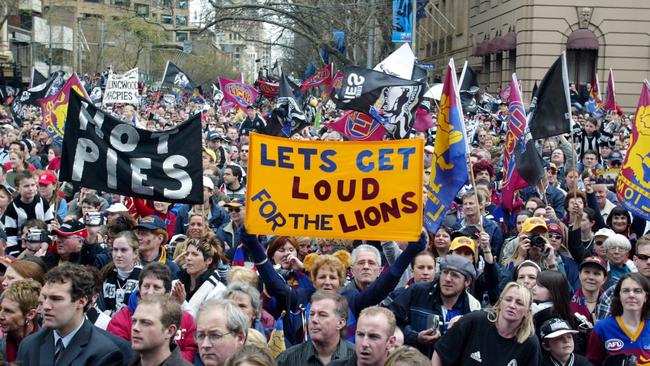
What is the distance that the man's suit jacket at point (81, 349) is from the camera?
5.62 m

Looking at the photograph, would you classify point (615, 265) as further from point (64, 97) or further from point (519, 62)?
point (519, 62)

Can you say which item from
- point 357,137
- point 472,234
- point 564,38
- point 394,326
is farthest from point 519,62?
point 394,326

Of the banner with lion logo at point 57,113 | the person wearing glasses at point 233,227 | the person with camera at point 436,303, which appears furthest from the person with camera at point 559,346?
the banner with lion logo at point 57,113

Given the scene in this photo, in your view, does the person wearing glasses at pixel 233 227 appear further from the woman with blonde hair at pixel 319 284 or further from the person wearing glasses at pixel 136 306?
the person wearing glasses at pixel 136 306

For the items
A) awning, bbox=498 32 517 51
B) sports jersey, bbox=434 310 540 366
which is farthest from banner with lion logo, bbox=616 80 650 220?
awning, bbox=498 32 517 51

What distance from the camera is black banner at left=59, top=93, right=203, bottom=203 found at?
8758 millimetres

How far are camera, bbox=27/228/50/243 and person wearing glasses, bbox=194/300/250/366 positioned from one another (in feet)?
13.6

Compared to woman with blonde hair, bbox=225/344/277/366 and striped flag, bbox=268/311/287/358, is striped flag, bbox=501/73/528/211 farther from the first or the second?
→ woman with blonde hair, bbox=225/344/277/366

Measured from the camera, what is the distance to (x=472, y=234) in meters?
8.91

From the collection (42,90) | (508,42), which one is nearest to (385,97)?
(42,90)

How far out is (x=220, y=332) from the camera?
5.40m

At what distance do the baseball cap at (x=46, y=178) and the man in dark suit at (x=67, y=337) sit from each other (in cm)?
685

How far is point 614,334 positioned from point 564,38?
34.0 meters

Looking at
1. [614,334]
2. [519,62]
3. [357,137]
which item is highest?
[519,62]
